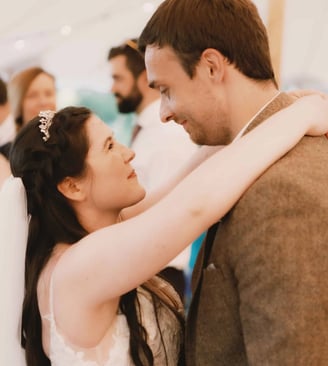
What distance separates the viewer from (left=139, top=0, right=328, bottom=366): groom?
0.97 m

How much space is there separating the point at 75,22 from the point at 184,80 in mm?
2227

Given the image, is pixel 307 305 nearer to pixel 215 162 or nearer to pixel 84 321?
pixel 215 162

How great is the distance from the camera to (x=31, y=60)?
10.8 feet

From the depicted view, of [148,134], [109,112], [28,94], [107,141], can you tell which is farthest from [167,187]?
[28,94]

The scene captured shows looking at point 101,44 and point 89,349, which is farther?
point 101,44

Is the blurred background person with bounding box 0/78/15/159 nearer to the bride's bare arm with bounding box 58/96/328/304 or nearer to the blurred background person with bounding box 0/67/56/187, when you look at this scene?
the blurred background person with bounding box 0/67/56/187

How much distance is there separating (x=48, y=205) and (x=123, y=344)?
1.31ft

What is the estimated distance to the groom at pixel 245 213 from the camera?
0.97 m

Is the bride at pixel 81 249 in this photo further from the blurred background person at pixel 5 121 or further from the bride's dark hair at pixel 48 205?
the blurred background person at pixel 5 121

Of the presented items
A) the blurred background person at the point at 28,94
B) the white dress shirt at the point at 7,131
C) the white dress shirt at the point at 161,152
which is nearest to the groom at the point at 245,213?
the white dress shirt at the point at 161,152

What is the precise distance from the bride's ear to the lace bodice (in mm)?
292

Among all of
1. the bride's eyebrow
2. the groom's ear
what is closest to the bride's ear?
the bride's eyebrow

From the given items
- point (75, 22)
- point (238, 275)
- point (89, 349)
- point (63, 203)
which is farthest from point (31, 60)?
point (238, 275)

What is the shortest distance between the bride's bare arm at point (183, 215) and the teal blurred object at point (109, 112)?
1979mm
